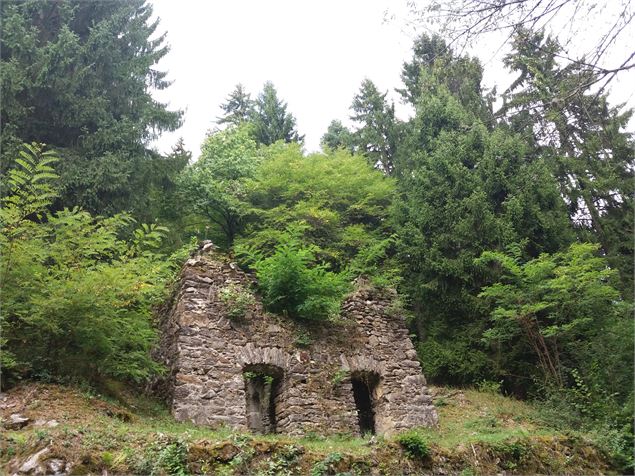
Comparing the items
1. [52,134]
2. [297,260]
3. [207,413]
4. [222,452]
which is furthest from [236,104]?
[222,452]

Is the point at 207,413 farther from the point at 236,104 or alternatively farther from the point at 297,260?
the point at 236,104

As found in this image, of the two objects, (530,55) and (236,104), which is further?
(236,104)

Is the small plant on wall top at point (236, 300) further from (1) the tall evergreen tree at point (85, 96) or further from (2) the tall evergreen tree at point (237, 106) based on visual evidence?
(2) the tall evergreen tree at point (237, 106)

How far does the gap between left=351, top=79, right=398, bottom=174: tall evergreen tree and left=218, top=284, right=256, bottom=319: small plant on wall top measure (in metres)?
11.6

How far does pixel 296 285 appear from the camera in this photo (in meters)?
9.09

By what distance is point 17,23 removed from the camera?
11.4 m

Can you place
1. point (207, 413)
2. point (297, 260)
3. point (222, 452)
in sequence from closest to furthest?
1. point (222, 452)
2. point (207, 413)
3. point (297, 260)

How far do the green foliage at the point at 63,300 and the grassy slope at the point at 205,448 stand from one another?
0.52m

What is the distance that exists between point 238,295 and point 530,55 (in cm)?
582

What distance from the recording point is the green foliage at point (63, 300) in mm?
6285

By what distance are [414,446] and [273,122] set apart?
19015 mm

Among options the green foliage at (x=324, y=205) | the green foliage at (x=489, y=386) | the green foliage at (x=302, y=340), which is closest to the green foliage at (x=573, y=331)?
the green foliage at (x=489, y=386)

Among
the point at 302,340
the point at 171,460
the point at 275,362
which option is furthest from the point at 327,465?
the point at 302,340

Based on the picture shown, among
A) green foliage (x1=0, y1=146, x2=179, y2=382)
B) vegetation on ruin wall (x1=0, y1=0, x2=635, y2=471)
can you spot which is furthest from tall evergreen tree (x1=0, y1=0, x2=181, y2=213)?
green foliage (x1=0, y1=146, x2=179, y2=382)
